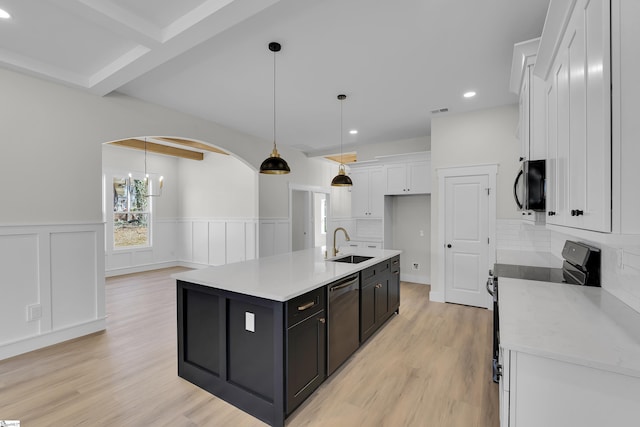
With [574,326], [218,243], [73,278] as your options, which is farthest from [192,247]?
[574,326]

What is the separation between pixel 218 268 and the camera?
2.71m

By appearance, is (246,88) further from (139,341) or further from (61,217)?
(139,341)

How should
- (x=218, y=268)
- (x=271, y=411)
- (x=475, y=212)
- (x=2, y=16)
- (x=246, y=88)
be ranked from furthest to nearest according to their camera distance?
(x=475, y=212)
(x=246, y=88)
(x=218, y=268)
(x=2, y=16)
(x=271, y=411)

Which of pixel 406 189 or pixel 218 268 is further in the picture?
pixel 406 189

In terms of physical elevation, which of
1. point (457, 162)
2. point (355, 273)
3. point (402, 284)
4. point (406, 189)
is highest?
point (457, 162)

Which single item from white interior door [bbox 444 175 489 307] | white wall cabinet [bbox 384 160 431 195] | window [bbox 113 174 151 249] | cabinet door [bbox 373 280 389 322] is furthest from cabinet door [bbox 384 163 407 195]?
window [bbox 113 174 151 249]

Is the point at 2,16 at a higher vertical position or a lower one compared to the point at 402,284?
higher

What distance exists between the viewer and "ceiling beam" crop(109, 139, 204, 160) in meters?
5.95

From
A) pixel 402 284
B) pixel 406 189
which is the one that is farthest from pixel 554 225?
pixel 402 284

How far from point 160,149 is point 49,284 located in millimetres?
4213

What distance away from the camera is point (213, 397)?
2246mm

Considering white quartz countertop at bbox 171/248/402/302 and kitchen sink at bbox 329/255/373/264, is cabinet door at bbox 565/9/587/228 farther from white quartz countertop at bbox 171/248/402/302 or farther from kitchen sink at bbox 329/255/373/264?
kitchen sink at bbox 329/255/373/264

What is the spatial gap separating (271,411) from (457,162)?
13.2ft

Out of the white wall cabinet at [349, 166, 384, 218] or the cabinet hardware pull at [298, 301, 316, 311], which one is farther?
the white wall cabinet at [349, 166, 384, 218]
